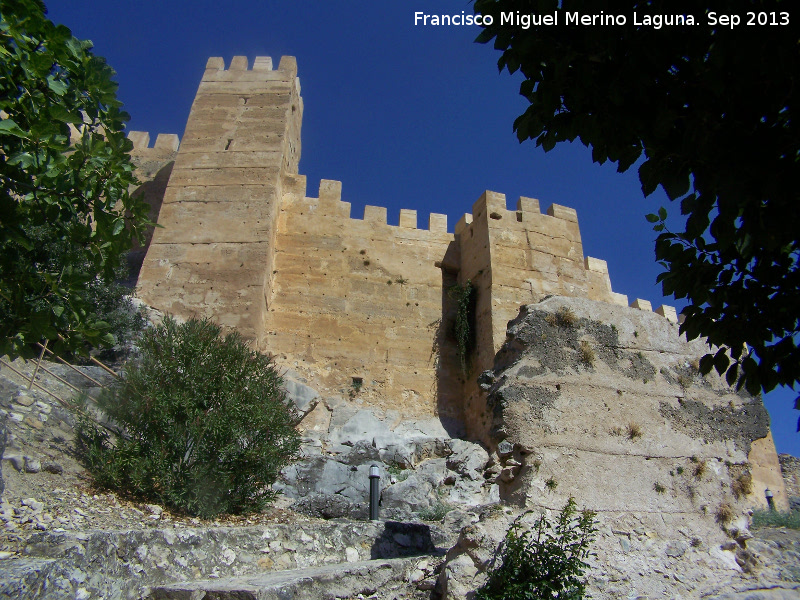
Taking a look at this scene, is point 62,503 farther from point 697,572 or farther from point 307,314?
point 307,314

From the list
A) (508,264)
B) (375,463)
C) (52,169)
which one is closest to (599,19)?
(52,169)

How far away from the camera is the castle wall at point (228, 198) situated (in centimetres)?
1255

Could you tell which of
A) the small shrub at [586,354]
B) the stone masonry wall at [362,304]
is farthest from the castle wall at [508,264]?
the small shrub at [586,354]

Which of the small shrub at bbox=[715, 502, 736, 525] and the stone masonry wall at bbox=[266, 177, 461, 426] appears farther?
the stone masonry wall at bbox=[266, 177, 461, 426]

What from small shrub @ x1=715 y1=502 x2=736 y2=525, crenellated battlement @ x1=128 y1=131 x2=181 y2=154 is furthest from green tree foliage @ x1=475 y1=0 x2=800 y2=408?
crenellated battlement @ x1=128 y1=131 x2=181 y2=154

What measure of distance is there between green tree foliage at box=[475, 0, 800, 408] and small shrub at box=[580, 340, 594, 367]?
3.48 m

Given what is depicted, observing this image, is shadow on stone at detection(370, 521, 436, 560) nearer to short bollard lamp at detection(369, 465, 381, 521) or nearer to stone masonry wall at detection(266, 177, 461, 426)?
short bollard lamp at detection(369, 465, 381, 521)

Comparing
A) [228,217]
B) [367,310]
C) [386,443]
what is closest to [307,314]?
[367,310]

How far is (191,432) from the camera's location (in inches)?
283

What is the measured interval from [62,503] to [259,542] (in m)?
1.98

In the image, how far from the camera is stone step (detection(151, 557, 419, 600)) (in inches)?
178

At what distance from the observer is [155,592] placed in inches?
185

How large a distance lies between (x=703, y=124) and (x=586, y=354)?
456 centimetres

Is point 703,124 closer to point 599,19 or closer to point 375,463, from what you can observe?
point 599,19
